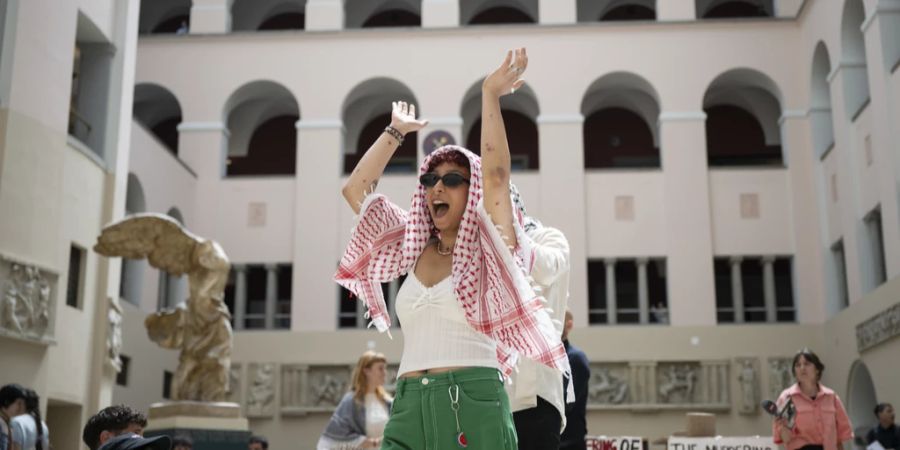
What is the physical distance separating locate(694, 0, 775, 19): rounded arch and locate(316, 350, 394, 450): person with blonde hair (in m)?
24.5

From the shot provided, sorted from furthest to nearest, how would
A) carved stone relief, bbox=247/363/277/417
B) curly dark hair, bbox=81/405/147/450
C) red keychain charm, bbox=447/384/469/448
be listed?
carved stone relief, bbox=247/363/277/417
curly dark hair, bbox=81/405/147/450
red keychain charm, bbox=447/384/469/448

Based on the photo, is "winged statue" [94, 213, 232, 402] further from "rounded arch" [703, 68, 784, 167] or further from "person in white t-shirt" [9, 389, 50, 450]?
"rounded arch" [703, 68, 784, 167]

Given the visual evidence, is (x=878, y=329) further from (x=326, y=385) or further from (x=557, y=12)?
(x=326, y=385)

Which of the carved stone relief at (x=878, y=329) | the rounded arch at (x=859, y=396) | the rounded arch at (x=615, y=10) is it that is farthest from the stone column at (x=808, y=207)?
the rounded arch at (x=615, y=10)

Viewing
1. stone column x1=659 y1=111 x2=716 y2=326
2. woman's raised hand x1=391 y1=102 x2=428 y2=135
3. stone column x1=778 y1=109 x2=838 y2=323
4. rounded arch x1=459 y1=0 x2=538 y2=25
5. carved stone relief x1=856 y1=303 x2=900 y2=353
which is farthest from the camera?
rounded arch x1=459 y1=0 x2=538 y2=25

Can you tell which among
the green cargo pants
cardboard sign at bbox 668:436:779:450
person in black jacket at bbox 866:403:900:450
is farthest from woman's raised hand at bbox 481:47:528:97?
person in black jacket at bbox 866:403:900:450

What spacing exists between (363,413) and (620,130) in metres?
22.8

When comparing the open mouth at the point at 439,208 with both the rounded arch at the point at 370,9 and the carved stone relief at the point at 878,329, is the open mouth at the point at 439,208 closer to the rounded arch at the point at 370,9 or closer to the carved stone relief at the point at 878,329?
the carved stone relief at the point at 878,329

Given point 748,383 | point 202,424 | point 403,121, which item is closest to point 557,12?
point 748,383

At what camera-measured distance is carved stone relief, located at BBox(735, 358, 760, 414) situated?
24.3m

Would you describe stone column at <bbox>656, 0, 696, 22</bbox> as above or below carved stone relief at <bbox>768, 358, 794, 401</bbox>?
above

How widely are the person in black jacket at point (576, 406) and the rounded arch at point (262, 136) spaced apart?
23.5m

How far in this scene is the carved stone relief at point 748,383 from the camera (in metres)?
24.3

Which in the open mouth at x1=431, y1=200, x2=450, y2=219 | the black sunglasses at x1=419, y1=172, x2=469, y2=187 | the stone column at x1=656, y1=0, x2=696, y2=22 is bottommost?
the open mouth at x1=431, y1=200, x2=450, y2=219
